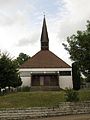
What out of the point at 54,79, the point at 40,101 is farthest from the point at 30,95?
the point at 54,79

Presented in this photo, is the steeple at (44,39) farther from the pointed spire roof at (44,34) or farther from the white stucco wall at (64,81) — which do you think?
the white stucco wall at (64,81)

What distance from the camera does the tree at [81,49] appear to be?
36.1 meters

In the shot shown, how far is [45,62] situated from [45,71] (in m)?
2.49

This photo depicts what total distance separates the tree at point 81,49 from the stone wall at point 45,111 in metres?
5.97

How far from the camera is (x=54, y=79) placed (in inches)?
2581

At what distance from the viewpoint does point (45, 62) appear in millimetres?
69250

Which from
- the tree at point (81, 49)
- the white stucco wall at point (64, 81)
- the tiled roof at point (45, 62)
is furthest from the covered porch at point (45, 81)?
the tree at point (81, 49)

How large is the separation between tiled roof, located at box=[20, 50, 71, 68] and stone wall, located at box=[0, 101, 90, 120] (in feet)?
120

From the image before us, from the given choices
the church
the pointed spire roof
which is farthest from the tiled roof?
the pointed spire roof

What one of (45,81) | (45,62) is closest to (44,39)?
(45,62)

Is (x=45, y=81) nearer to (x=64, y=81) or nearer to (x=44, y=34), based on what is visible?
(x=64, y=81)

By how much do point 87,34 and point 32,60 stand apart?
34058 mm

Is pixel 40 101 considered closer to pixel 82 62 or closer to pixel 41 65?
pixel 82 62

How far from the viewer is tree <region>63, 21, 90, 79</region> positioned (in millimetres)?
36062
